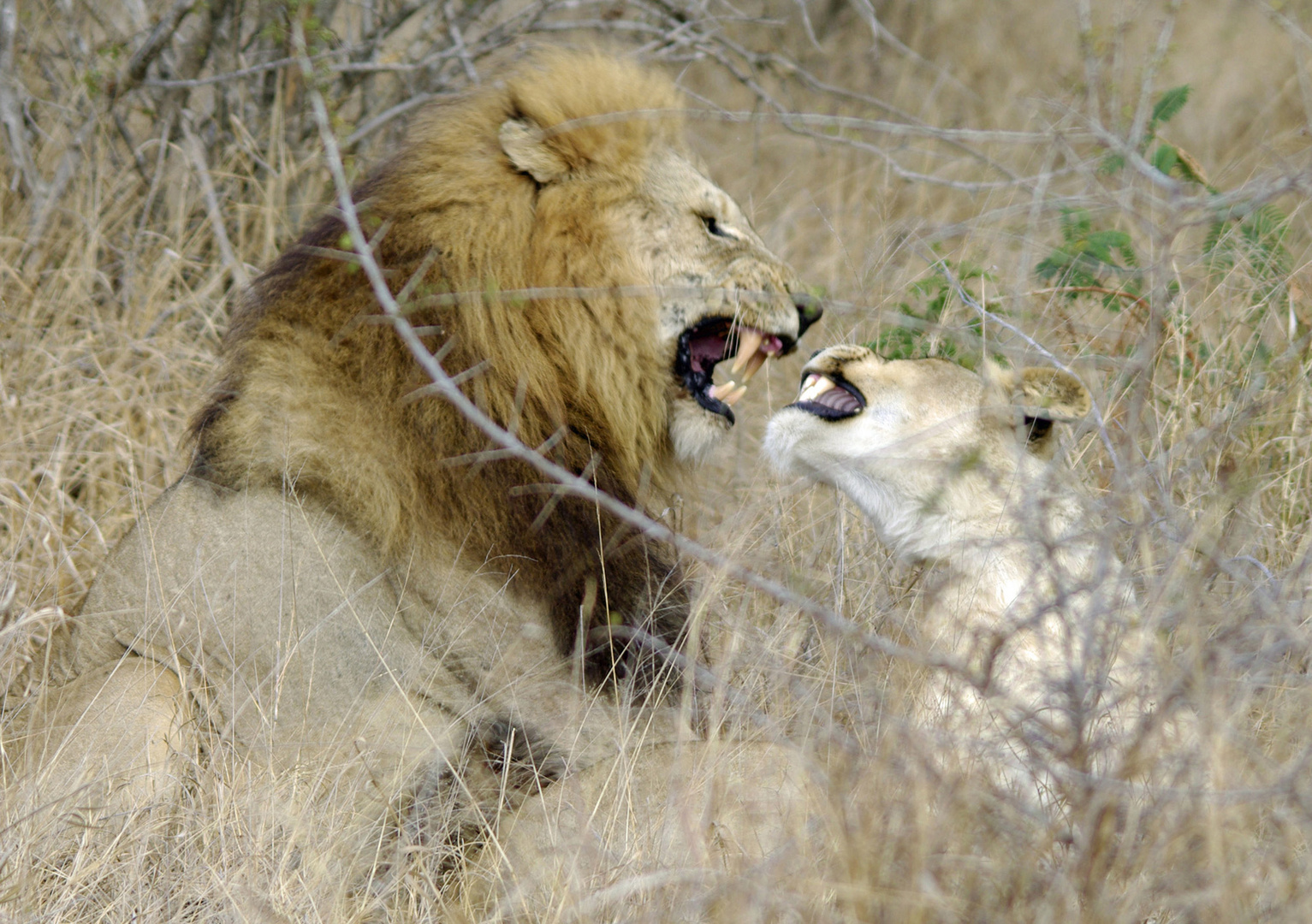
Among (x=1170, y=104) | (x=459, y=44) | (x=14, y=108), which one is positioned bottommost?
(x=14, y=108)

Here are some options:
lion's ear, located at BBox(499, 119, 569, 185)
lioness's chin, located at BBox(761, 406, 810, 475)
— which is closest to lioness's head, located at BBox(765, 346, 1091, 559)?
lioness's chin, located at BBox(761, 406, 810, 475)

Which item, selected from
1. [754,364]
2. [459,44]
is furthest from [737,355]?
[459,44]

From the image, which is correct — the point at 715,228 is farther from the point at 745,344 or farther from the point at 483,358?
the point at 483,358

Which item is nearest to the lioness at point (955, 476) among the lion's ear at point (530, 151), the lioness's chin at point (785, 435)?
the lioness's chin at point (785, 435)

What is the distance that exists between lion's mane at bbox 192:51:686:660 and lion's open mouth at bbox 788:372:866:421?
13.7 inches

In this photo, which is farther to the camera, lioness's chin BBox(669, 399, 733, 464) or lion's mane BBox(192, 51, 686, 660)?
lioness's chin BBox(669, 399, 733, 464)

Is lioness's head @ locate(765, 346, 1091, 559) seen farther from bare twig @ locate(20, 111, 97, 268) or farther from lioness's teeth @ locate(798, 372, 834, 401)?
bare twig @ locate(20, 111, 97, 268)

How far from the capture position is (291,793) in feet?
8.86

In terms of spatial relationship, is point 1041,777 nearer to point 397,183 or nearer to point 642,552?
point 642,552

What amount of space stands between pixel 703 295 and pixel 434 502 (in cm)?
84

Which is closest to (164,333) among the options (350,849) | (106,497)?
(106,497)

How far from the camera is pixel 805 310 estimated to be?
11.2 feet

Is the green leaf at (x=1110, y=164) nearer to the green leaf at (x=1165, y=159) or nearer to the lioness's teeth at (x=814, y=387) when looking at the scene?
the green leaf at (x=1165, y=159)

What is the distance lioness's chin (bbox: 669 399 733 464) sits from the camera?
11.0ft
